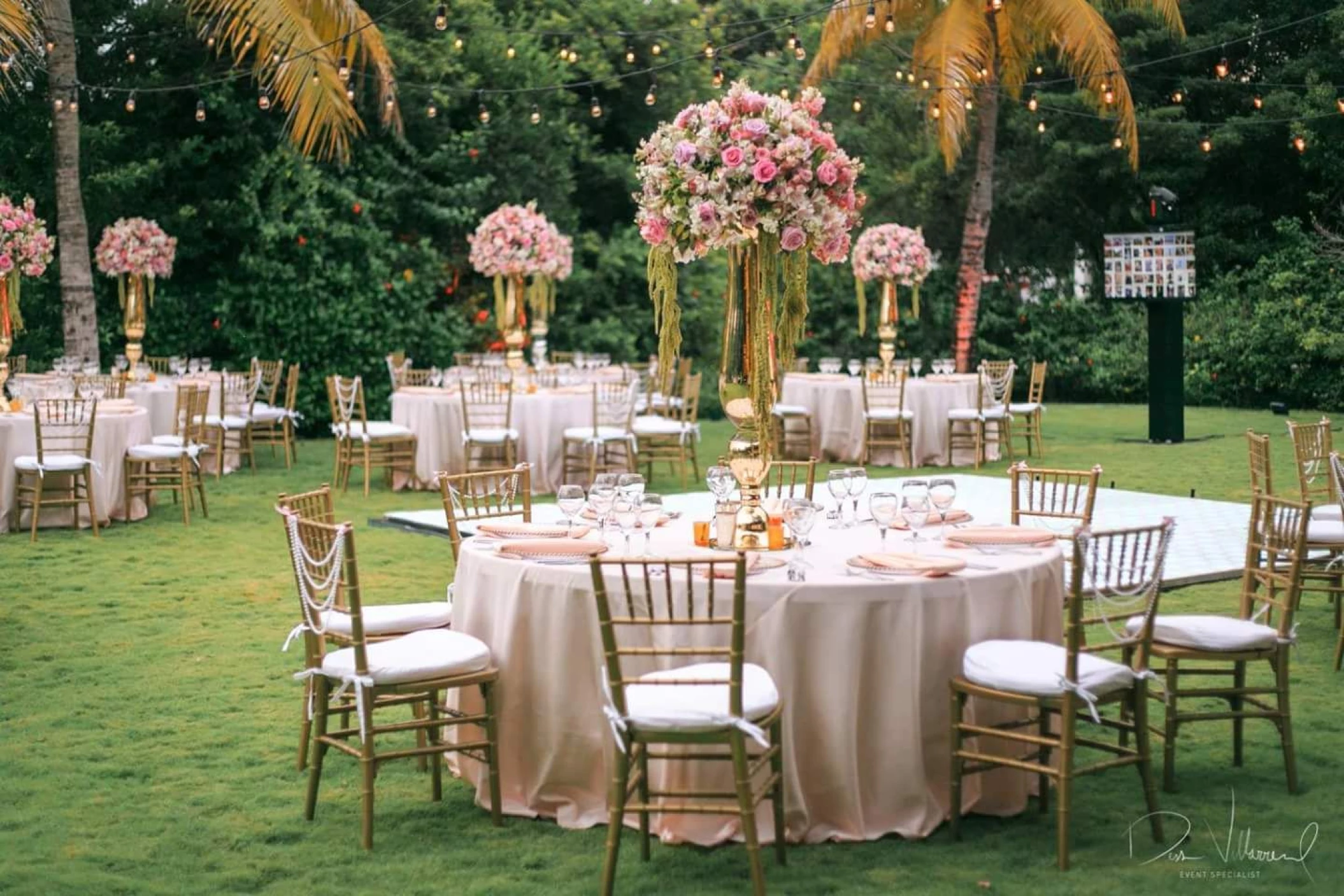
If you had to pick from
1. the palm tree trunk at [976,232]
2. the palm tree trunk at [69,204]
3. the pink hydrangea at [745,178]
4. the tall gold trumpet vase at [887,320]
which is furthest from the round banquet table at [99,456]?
the palm tree trunk at [976,232]

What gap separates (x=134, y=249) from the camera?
15648mm

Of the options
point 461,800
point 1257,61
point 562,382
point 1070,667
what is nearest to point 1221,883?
point 1070,667

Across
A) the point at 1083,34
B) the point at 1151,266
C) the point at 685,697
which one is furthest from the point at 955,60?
the point at 685,697

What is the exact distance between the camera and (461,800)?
5.38 metres

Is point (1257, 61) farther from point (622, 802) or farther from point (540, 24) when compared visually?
point (622, 802)

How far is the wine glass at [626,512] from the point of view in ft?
18.5

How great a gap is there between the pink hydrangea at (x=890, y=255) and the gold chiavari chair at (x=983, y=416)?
115cm

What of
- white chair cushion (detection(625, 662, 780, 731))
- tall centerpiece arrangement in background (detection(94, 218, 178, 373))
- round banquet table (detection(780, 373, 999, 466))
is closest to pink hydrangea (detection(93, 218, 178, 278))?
tall centerpiece arrangement in background (detection(94, 218, 178, 373))

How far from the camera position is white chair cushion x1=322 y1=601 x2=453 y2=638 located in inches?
219

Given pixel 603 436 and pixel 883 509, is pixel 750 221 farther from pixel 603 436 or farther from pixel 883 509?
pixel 603 436

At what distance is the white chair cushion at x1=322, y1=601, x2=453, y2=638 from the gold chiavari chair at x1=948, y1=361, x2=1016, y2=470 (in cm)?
1016

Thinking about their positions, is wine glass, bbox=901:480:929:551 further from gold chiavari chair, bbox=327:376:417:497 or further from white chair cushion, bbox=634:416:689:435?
white chair cushion, bbox=634:416:689:435

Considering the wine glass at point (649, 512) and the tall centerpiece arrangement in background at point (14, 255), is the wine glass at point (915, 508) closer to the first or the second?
the wine glass at point (649, 512)

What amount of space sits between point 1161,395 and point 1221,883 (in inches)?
521
